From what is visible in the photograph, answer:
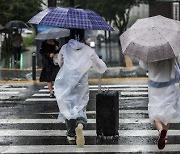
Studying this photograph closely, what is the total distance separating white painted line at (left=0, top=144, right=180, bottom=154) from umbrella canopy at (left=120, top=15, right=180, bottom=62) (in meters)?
1.56

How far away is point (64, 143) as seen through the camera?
7223 mm

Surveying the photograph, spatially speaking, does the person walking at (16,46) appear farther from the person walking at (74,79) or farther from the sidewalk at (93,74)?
the person walking at (74,79)

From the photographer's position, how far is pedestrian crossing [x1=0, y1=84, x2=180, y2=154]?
22.6ft

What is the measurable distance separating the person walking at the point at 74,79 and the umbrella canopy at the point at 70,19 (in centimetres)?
32

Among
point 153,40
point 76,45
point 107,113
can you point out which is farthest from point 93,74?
point 153,40

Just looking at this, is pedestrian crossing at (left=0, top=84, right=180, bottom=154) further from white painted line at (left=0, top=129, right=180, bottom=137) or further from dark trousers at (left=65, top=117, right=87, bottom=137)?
dark trousers at (left=65, top=117, right=87, bottom=137)

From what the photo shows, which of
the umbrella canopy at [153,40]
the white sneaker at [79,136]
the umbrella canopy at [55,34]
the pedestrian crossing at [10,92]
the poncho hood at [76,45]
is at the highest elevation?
the umbrella canopy at [153,40]

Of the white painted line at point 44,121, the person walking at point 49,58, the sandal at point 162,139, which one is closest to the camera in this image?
the sandal at point 162,139

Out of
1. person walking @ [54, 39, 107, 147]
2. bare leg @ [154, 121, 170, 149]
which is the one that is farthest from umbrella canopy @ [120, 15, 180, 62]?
bare leg @ [154, 121, 170, 149]

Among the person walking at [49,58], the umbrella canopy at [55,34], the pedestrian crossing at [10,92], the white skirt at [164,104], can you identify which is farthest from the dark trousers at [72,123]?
the pedestrian crossing at [10,92]

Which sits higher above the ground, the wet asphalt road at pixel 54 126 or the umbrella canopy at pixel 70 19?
the umbrella canopy at pixel 70 19

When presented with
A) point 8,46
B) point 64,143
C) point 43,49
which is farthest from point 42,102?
point 8,46

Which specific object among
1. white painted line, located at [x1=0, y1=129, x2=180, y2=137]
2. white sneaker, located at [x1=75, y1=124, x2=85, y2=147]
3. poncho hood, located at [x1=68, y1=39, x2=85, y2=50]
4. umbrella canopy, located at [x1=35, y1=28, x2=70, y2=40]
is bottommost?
white painted line, located at [x1=0, y1=129, x2=180, y2=137]

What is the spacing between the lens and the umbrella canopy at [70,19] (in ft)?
22.7
